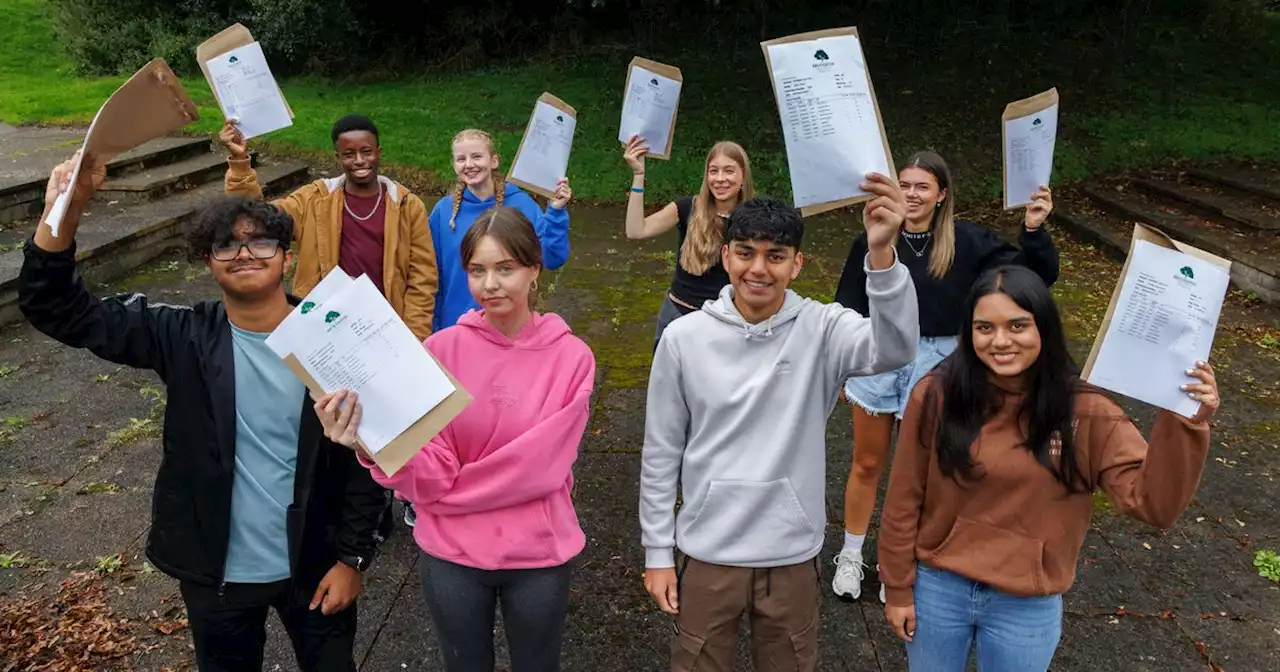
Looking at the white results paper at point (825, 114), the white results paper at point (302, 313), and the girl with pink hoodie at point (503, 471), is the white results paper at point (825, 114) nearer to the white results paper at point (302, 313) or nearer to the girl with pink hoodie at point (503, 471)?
the girl with pink hoodie at point (503, 471)

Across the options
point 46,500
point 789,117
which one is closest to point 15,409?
point 46,500

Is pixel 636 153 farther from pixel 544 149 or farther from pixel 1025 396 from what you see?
pixel 1025 396

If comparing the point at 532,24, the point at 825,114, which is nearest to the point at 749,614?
the point at 825,114

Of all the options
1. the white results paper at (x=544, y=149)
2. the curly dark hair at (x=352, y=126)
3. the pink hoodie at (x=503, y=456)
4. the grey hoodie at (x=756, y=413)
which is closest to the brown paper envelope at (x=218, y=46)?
the curly dark hair at (x=352, y=126)

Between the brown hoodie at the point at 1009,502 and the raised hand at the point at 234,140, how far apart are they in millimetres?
2836

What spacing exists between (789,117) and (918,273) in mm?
1255

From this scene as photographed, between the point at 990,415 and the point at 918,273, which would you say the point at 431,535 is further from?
the point at 918,273

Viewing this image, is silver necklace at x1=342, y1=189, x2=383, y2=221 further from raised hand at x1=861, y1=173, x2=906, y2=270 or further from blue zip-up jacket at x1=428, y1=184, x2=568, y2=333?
raised hand at x1=861, y1=173, x2=906, y2=270

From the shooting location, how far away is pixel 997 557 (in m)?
1.98

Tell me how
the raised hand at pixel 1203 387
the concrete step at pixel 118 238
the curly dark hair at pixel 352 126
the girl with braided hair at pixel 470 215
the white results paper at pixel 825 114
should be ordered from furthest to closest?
the concrete step at pixel 118 238 → the girl with braided hair at pixel 470 215 → the curly dark hair at pixel 352 126 → the white results paper at pixel 825 114 → the raised hand at pixel 1203 387

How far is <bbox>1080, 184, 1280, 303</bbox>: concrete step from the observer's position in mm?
6996

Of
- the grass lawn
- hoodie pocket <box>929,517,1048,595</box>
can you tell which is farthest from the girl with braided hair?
the grass lawn

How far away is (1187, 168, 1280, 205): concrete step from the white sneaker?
829 centimetres

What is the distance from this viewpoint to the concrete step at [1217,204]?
802 cm
